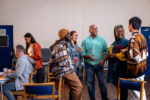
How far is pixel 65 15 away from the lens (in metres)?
7.00

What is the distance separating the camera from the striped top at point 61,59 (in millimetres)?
2760

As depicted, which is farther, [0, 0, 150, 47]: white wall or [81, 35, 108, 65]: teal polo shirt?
[0, 0, 150, 47]: white wall

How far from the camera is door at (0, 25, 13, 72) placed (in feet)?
22.7

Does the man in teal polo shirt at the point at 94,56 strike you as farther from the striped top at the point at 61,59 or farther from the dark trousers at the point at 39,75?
the dark trousers at the point at 39,75

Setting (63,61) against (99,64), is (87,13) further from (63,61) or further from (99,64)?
(63,61)

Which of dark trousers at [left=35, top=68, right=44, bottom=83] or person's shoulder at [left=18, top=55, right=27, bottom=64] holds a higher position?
person's shoulder at [left=18, top=55, right=27, bottom=64]

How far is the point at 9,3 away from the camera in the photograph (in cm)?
686

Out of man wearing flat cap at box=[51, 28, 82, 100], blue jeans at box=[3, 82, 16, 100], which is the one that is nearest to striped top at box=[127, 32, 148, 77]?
man wearing flat cap at box=[51, 28, 82, 100]

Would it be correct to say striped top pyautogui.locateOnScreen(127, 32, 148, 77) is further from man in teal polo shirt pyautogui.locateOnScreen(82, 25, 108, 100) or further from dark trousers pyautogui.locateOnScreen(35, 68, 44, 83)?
dark trousers pyautogui.locateOnScreen(35, 68, 44, 83)

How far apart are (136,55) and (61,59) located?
1056 mm

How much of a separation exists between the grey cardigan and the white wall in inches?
157

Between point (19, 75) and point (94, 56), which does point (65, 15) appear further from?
point (19, 75)

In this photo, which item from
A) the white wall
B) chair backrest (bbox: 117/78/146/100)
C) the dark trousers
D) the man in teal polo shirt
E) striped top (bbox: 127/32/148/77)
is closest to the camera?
chair backrest (bbox: 117/78/146/100)

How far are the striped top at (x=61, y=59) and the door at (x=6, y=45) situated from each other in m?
4.65
